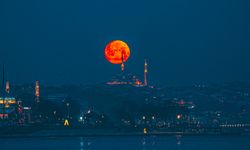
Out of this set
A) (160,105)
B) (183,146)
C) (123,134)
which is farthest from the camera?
(160,105)

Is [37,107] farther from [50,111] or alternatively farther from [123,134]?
[123,134]

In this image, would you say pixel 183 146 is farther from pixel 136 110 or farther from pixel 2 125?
pixel 136 110

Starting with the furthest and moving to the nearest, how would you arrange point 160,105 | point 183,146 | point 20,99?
1. point 20,99
2. point 160,105
3. point 183,146

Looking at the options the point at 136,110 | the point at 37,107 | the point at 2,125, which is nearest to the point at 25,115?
the point at 37,107

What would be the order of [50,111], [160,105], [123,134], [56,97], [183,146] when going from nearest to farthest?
[183,146] → [123,134] → [50,111] → [160,105] → [56,97]

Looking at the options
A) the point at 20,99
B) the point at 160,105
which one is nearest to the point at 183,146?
the point at 160,105

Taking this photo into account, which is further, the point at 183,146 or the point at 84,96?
the point at 84,96

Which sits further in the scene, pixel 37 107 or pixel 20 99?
pixel 20 99

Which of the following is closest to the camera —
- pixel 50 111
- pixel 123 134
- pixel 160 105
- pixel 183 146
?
pixel 183 146

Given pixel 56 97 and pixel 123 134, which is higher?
pixel 56 97
